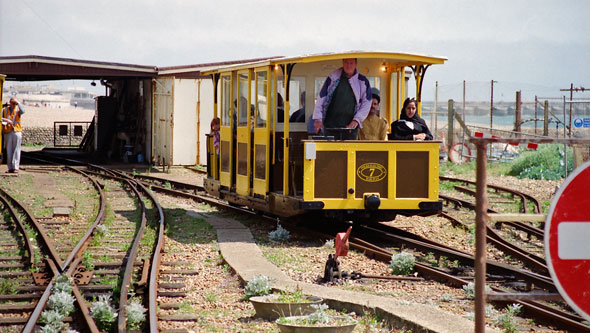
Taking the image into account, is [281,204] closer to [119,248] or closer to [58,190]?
[119,248]

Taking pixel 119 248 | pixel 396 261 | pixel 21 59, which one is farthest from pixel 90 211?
pixel 21 59

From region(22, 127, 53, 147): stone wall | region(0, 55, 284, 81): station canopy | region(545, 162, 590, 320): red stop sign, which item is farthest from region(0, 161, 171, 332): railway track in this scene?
region(22, 127, 53, 147): stone wall

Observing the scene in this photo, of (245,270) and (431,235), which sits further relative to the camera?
(431,235)

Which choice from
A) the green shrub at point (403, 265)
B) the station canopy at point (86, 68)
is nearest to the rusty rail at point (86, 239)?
the green shrub at point (403, 265)

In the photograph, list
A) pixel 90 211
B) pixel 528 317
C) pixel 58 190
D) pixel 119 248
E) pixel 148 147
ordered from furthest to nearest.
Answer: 1. pixel 148 147
2. pixel 58 190
3. pixel 90 211
4. pixel 119 248
5. pixel 528 317

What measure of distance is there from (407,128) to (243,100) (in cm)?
283

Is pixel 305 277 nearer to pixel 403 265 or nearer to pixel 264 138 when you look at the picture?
pixel 403 265

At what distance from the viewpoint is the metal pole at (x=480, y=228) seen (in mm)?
3592

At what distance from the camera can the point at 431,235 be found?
Answer: 12.1 meters

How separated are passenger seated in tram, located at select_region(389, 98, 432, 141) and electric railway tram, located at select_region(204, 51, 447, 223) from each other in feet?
1.63

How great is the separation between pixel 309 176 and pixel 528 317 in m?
4.44

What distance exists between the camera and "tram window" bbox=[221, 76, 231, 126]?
13.6 m

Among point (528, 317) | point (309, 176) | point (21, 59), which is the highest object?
point (21, 59)

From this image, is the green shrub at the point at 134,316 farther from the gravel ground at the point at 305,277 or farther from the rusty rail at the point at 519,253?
the rusty rail at the point at 519,253
